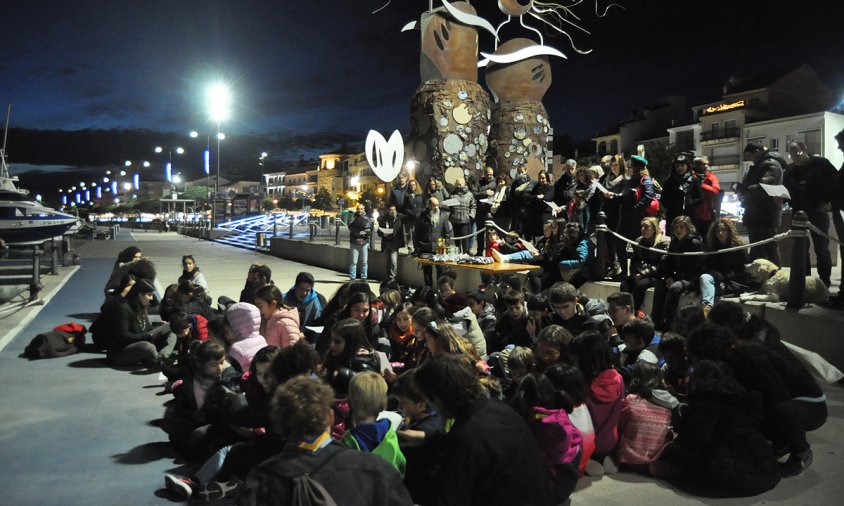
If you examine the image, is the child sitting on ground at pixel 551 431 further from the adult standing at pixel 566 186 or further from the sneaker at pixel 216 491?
the adult standing at pixel 566 186

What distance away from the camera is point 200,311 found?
26.8 feet

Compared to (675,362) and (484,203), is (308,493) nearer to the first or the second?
(675,362)

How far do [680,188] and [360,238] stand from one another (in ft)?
27.7

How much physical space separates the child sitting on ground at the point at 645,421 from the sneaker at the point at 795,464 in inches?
29.8

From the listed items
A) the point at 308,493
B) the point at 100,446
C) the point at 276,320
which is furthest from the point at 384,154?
the point at 308,493

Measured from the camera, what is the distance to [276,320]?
20.3ft

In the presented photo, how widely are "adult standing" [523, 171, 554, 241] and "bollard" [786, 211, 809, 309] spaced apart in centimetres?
512

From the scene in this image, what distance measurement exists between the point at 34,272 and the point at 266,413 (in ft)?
33.7

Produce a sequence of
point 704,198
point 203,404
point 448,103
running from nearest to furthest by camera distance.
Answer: point 203,404 < point 704,198 < point 448,103

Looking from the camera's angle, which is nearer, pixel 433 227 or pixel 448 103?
pixel 433 227

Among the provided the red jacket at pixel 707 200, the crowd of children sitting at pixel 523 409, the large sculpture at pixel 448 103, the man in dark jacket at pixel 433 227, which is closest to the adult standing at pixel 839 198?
the red jacket at pixel 707 200

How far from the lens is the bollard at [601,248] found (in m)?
9.66

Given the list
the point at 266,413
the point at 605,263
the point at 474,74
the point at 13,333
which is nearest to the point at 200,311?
the point at 13,333

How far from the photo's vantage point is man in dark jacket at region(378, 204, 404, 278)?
48.4 feet
